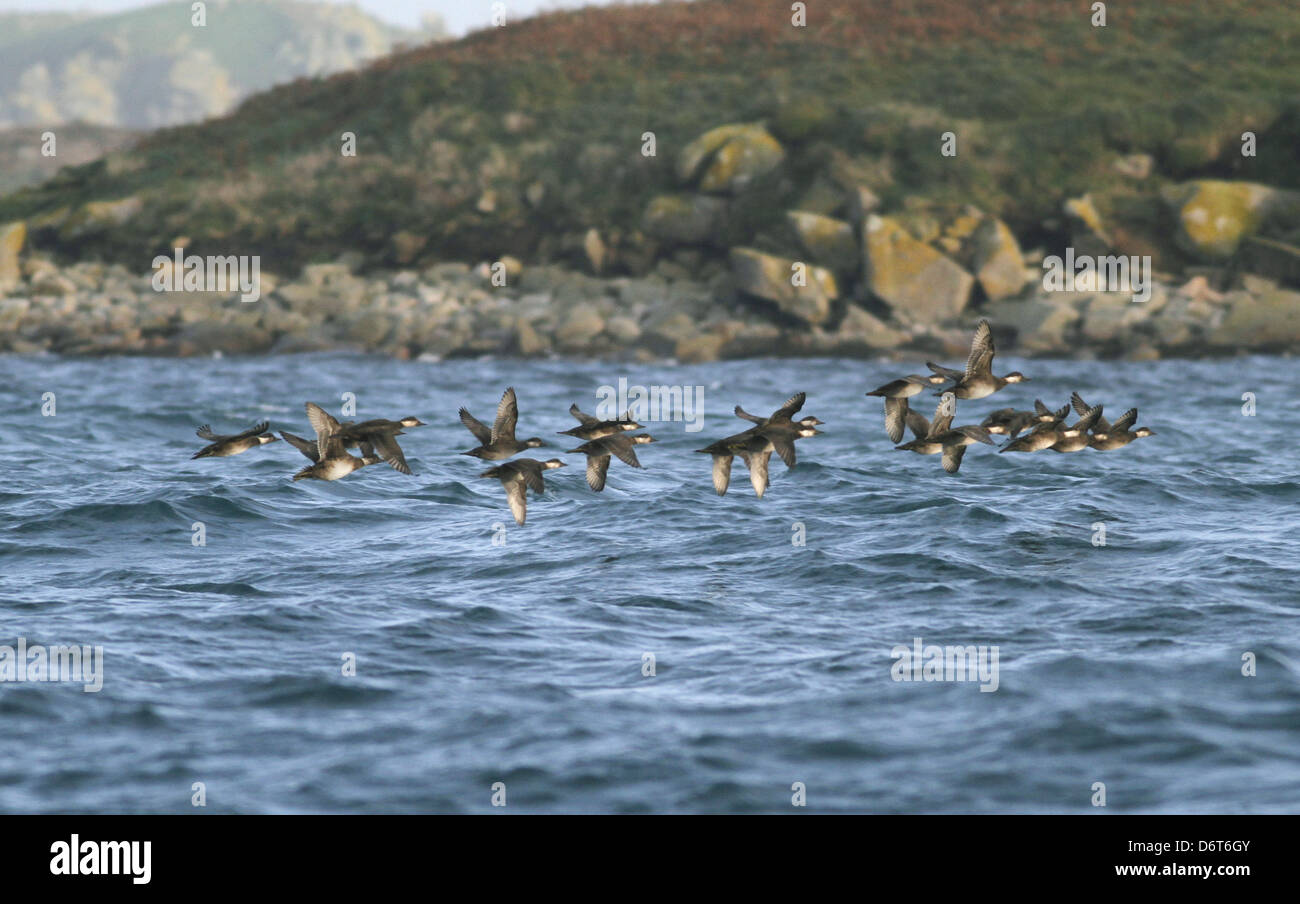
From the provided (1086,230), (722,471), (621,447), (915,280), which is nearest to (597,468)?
(621,447)

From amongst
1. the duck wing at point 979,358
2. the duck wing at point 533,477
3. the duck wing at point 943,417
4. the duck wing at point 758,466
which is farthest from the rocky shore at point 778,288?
the duck wing at point 533,477

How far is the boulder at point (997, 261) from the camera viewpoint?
36.8 meters

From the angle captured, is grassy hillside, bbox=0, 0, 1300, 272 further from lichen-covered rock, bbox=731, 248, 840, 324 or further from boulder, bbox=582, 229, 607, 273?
lichen-covered rock, bbox=731, 248, 840, 324

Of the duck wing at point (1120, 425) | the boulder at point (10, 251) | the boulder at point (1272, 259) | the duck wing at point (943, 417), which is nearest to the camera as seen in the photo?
the duck wing at point (943, 417)

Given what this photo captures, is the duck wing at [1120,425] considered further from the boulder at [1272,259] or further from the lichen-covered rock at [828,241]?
the boulder at [1272,259]

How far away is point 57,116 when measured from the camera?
497 ft

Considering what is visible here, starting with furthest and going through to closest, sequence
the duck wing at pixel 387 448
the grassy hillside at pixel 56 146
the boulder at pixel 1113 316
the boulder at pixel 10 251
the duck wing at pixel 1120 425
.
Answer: the grassy hillside at pixel 56 146, the boulder at pixel 10 251, the boulder at pixel 1113 316, the duck wing at pixel 1120 425, the duck wing at pixel 387 448

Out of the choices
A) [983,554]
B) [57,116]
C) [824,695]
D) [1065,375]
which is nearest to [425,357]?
[1065,375]

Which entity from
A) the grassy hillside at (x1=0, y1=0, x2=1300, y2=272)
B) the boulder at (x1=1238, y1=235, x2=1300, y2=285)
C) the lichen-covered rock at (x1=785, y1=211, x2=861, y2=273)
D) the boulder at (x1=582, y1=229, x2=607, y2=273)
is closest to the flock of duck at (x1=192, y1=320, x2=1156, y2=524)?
the lichen-covered rock at (x1=785, y1=211, x2=861, y2=273)

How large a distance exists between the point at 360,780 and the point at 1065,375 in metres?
24.8

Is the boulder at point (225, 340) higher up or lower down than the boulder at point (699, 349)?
higher up

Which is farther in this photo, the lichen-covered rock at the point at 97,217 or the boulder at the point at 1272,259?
the lichen-covered rock at the point at 97,217

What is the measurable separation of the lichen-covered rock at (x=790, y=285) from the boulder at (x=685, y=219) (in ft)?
13.6

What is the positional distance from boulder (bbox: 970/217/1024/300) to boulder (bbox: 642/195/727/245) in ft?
24.8
